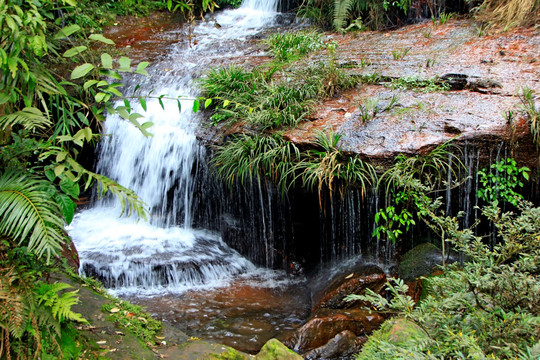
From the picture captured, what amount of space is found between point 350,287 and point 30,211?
3.80 m

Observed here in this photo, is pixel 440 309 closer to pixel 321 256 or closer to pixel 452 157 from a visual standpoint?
pixel 452 157

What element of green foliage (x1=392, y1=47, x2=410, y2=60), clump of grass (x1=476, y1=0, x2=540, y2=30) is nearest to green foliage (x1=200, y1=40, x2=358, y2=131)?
green foliage (x1=392, y1=47, x2=410, y2=60)

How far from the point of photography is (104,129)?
7719mm

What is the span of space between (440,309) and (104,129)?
22.2 feet

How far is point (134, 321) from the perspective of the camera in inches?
137

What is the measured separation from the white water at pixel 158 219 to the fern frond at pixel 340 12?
9.44 feet

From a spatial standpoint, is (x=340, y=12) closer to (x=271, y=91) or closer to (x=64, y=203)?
(x=271, y=91)

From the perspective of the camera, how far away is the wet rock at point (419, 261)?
17.4ft

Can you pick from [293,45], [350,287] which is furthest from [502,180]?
[293,45]

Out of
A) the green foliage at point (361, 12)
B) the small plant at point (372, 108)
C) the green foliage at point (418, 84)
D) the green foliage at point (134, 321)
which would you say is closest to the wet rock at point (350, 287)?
the small plant at point (372, 108)

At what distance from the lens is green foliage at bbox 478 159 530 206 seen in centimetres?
513

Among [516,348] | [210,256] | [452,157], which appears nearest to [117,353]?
[516,348]

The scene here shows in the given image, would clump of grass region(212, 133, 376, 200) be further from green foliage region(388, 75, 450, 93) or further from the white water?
green foliage region(388, 75, 450, 93)

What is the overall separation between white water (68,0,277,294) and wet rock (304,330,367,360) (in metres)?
1.97
